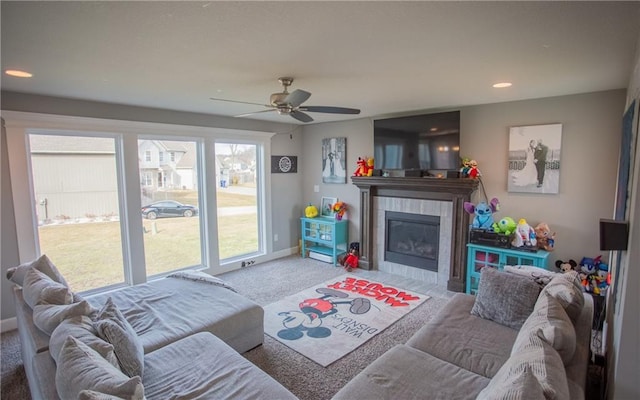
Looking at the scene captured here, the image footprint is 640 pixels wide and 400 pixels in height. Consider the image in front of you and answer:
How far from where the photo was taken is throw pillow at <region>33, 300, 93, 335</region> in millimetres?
1907

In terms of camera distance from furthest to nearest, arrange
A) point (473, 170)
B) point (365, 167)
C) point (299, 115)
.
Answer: point (365, 167) < point (473, 170) < point (299, 115)

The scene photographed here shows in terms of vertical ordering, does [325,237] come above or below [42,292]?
below

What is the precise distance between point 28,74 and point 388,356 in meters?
3.47

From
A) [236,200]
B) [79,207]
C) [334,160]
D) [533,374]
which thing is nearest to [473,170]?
[334,160]

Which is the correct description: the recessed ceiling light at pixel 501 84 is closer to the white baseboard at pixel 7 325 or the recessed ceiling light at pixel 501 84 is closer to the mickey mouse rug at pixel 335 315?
the mickey mouse rug at pixel 335 315

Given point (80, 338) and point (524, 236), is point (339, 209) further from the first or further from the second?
point (80, 338)

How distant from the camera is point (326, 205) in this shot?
5.98m

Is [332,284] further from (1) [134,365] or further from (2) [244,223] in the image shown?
(1) [134,365]

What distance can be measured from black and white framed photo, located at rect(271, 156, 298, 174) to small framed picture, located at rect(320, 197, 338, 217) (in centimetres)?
81

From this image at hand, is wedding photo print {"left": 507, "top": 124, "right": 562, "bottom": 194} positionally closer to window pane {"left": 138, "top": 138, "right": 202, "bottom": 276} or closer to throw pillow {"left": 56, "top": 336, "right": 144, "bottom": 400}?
throw pillow {"left": 56, "top": 336, "right": 144, "bottom": 400}

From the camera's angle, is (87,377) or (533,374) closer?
(533,374)

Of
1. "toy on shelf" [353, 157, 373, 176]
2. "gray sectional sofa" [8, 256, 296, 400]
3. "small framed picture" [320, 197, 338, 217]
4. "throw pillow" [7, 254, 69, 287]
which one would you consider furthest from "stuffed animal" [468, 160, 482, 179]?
"throw pillow" [7, 254, 69, 287]

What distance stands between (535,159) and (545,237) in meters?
0.91

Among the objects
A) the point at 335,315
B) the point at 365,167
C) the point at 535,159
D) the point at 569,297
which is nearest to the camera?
the point at 569,297
